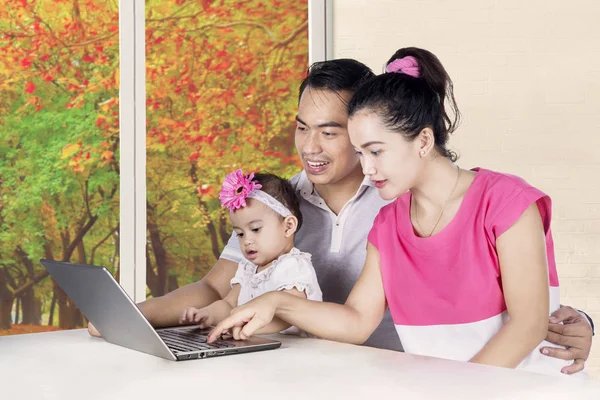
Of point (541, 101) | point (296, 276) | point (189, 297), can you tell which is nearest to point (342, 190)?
point (296, 276)

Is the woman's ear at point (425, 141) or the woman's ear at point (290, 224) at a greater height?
the woman's ear at point (425, 141)

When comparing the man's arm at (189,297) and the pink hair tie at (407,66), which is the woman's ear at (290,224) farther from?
the pink hair tie at (407,66)

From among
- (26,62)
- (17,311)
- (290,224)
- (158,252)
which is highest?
(26,62)

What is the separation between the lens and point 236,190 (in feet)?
7.75

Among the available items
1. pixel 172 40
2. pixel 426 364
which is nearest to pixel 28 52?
pixel 172 40

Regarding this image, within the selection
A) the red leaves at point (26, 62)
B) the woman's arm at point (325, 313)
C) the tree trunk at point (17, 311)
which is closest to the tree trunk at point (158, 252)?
the tree trunk at point (17, 311)

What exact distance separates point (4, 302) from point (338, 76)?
9.57 feet

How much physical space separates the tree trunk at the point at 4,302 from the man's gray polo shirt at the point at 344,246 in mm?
2522

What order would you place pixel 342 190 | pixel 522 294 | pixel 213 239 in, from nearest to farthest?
pixel 522 294 → pixel 342 190 → pixel 213 239

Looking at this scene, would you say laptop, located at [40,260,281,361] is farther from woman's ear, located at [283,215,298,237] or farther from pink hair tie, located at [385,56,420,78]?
pink hair tie, located at [385,56,420,78]

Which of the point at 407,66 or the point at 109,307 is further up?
the point at 407,66

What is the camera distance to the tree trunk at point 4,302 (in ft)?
15.1

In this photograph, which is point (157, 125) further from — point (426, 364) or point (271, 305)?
point (426, 364)

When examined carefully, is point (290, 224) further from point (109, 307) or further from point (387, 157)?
point (109, 307)
